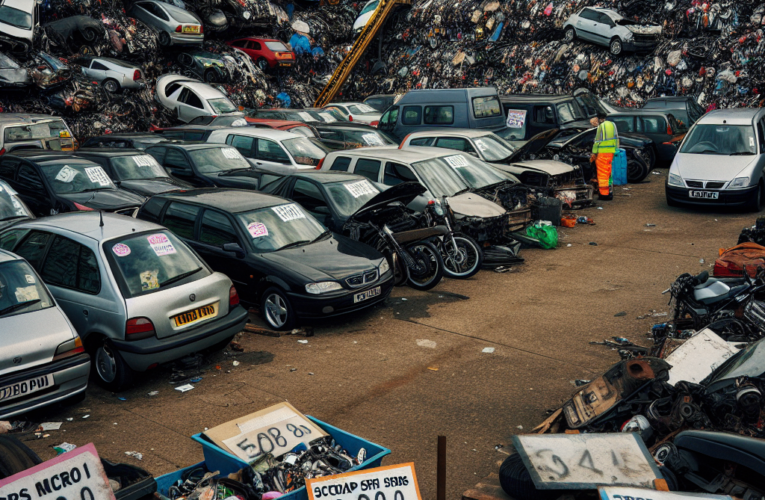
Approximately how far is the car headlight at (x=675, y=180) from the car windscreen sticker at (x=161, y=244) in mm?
10442

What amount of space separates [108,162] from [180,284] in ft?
22.0

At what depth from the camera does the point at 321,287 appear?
8.13 metres

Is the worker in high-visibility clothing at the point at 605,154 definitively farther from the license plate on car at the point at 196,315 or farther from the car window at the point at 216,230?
the license plate on car at the point at 196,315

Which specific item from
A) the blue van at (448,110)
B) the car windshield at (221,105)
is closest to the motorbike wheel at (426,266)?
the blue van at (448,110)

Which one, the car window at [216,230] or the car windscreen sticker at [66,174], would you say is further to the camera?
the car windscreen sticker at [66,174]

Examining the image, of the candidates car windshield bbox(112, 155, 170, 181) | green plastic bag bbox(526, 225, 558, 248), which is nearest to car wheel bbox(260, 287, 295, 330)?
green plastic bag bbox(526, 225, 558, 248)

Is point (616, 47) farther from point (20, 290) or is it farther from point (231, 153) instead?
point (20, 290)

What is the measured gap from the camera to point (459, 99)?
55.4ft

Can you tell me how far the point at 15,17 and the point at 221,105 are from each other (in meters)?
6.71

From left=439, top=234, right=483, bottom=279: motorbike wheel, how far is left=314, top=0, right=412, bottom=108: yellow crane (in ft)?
69.6

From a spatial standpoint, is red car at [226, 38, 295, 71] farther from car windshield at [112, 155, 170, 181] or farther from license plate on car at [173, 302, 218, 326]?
license plate on car at [173, 302, 218, 326]

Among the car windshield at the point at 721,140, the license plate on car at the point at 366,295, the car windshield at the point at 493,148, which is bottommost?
the license plate on car at the point at 366,295

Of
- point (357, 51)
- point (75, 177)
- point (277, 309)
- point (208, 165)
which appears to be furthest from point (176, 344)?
point (357, 51)

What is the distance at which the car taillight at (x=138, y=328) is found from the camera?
21.5ft
